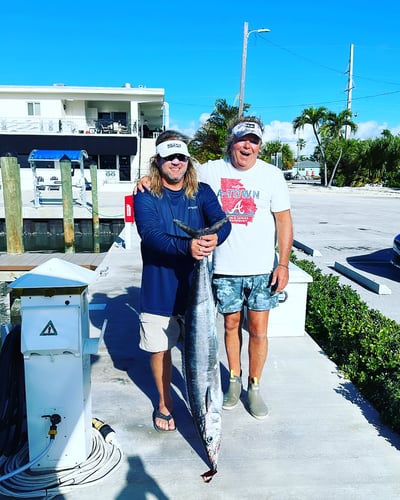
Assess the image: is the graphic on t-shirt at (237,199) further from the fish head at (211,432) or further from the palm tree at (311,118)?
the palm tree at (311,118)

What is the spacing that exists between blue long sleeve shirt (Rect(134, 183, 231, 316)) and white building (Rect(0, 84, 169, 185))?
25.1 metres

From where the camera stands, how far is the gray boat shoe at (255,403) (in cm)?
291

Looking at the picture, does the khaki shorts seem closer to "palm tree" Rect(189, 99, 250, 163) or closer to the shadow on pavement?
the shadow on pavement

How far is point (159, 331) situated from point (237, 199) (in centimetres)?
96

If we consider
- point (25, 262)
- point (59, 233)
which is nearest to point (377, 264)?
point (25, 262)

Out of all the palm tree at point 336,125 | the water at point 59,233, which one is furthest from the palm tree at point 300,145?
the water at point 59,233

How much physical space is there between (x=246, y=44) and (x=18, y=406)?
62.8 feet

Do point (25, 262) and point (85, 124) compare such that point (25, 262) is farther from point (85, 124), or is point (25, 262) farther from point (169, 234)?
point (85, 124)

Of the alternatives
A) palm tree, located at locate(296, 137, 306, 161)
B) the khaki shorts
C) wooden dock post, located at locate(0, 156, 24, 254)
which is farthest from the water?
palm tree, located at locate(296, 137, 306, 161)

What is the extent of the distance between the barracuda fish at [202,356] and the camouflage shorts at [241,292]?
56 centimetres

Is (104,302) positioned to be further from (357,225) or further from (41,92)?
(41,92)

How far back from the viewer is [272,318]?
4309 mm

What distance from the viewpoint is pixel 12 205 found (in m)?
10.9

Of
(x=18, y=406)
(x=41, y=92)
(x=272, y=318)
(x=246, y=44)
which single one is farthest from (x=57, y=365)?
(x=41, y=92)
